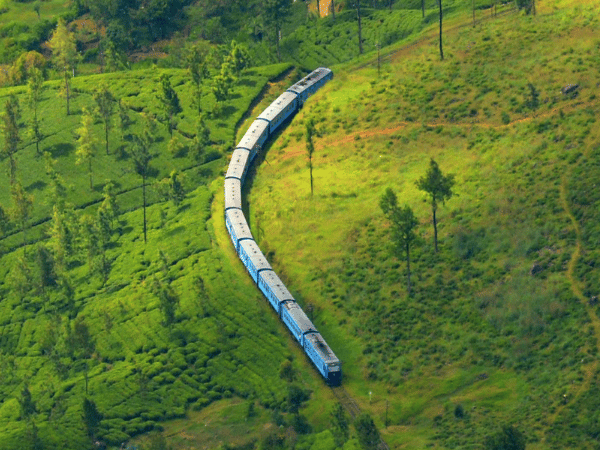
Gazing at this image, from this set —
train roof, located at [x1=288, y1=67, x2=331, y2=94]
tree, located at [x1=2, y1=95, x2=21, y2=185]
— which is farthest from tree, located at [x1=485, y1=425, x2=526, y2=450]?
tree, located at [x1=2, y1=95, x2=21, y2=185]

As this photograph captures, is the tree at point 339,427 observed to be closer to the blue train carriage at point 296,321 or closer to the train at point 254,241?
the train at point 254,241

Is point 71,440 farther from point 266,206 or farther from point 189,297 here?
point 266,206

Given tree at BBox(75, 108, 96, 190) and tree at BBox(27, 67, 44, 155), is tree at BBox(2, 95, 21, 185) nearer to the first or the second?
tree at BBox(27, 67, 44, 155)

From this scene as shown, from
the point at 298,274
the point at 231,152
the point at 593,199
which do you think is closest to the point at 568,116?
the point at 593,199

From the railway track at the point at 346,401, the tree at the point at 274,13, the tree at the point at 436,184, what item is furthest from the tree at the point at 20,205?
the tree at the point at 274,13

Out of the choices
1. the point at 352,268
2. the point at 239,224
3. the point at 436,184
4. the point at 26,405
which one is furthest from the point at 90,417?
the point at 436,184

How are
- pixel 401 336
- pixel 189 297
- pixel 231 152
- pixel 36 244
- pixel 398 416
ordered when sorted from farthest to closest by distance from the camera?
pixel 231 152 → pixel 36 244 → pixel 189 297 → pixel 401 336 → pixel 398 416
